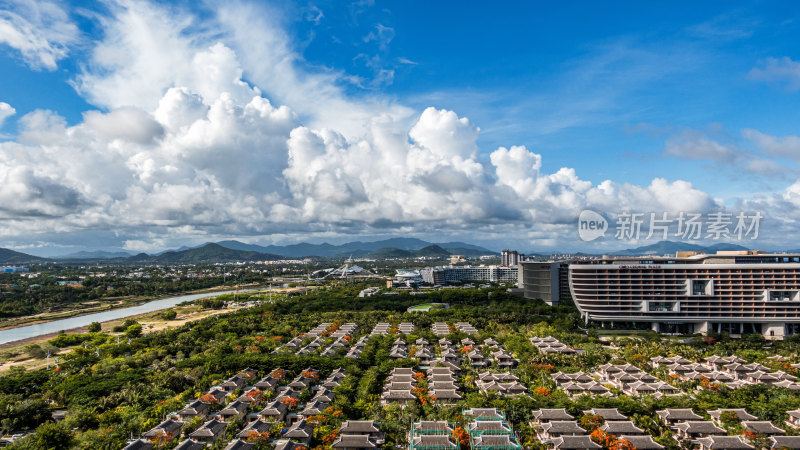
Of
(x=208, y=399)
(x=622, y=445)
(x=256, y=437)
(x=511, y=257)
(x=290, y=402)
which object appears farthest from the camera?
(x=511, y=257)

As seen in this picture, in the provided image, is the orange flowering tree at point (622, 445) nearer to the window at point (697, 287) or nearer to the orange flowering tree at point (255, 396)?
the orange flowering tree at point (255, 396)

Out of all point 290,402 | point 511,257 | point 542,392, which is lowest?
point 290,402

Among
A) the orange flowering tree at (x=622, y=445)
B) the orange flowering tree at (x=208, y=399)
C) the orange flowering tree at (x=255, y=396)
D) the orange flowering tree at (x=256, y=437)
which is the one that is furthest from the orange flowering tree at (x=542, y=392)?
the orange flowering tree at (x=208, y=399)

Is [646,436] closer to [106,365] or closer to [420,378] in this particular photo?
[420,378]

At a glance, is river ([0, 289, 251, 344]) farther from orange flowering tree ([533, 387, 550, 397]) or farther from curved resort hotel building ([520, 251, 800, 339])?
curved resort hotel building ([520, 251, 800, 339])

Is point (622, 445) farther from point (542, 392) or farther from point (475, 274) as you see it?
point (475, 274)

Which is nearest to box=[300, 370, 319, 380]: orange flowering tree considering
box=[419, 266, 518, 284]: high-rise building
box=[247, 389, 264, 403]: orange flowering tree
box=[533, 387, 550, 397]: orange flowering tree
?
box=[247, 389, 264, 403]: orange flowering tree

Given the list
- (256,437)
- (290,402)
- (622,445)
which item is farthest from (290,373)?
(622,445)

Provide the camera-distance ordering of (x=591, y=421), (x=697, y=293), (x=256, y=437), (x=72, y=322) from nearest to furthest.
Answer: (x=256, y=437) < (x=591, y=421) < (x=697, y=293) < (x=72, y=322)
